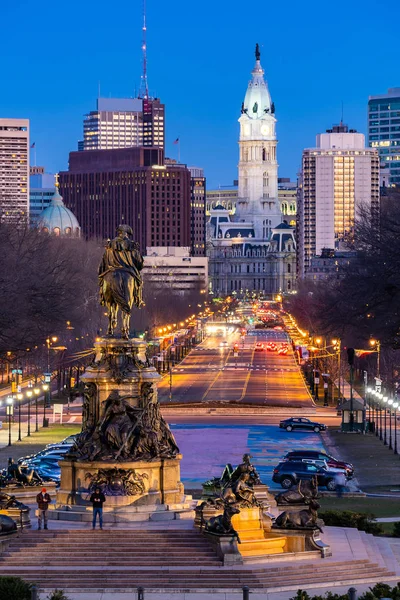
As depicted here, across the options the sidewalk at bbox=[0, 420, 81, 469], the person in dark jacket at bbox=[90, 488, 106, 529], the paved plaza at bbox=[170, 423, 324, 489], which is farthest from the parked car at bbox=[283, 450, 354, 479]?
the person in dark jacket at bbox=[90, 488, 106, 529]

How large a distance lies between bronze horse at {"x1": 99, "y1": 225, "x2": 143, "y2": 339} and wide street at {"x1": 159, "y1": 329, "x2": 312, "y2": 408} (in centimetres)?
6859

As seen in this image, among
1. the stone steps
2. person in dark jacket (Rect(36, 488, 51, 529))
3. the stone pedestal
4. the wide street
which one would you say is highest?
the stone pedestal

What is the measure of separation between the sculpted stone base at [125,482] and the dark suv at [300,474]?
64.3 ft

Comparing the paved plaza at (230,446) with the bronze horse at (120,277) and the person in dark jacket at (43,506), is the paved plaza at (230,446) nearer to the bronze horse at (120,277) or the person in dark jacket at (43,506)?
the bronze horse at (120,277)

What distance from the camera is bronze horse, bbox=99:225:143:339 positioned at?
1961 inches

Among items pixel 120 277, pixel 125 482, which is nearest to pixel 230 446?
pixel 120 277

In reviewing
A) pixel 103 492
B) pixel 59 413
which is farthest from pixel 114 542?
pixel 59 413

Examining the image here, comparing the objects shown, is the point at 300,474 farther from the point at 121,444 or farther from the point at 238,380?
the point at 238,380

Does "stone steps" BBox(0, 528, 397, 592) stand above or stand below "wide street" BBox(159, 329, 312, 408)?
above

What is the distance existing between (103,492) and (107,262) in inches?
251

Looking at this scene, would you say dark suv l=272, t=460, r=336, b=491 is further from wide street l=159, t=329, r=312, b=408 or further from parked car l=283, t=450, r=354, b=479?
wide street l=159, t=329, r=312, b=408

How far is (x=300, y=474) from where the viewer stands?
228 feet

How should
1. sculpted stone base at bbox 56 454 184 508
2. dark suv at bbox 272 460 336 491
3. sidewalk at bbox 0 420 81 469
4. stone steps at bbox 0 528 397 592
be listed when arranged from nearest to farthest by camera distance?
1. stone steps at bbox 0 528 397 592
2. sculpted stone base at bbox 56 454 184 508
3. dark suv at bbox 272 460 336 491
4. sidewalk at bbox 0 420 81 469

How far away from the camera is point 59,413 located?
108 metres
